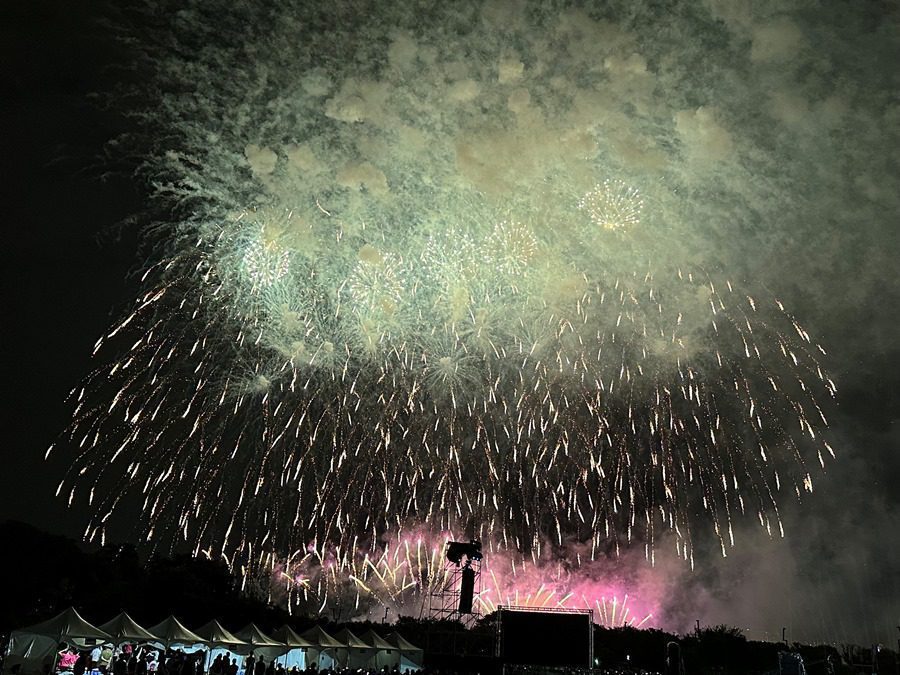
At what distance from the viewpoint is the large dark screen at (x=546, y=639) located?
27.3 metres

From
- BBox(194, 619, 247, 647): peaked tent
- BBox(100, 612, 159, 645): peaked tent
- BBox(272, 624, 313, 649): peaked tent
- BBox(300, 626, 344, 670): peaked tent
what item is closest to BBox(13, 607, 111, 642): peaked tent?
BBox(100, 612, 159, 645): peaked tent

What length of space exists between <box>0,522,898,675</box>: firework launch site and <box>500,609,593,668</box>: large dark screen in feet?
0.13

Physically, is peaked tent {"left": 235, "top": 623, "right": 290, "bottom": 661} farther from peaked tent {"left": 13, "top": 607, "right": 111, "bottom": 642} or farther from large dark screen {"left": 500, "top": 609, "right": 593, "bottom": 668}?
large dark screen {"left": 500, "top": 609, "right": 593, "bottom": 668}

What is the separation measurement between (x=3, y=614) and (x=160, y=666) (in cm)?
2215

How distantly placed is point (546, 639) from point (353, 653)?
8.09 meters

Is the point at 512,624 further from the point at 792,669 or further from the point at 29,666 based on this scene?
the point at 29,666

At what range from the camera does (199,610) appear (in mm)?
45562

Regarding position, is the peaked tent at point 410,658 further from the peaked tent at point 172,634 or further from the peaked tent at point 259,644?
the peaked tent at point 172,634

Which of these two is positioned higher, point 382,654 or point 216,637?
point 382,654

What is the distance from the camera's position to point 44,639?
63.7ft

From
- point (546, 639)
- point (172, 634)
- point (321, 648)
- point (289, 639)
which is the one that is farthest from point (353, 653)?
point (172, 634)

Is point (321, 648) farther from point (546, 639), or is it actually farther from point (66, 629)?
point (66, 629)

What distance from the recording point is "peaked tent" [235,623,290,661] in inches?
994

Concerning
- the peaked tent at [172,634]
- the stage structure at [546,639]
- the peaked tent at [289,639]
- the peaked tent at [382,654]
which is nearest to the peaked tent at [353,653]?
the peaked tent at [382,654]
